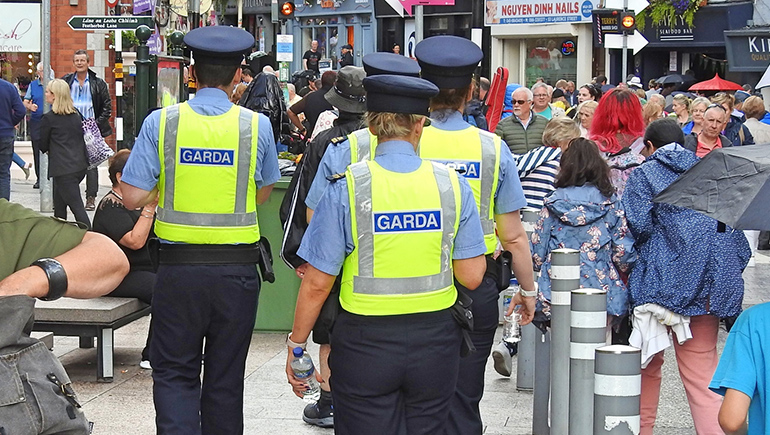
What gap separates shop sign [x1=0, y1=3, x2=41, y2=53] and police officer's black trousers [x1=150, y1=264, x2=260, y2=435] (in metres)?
23.4

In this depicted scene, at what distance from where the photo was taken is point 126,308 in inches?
305

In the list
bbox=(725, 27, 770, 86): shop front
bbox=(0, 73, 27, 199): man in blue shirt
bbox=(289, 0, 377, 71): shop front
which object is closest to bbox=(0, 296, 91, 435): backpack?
bbox=(0, 73, 27, 199): man in blue shirt

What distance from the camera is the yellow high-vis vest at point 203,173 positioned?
5289 millimetres

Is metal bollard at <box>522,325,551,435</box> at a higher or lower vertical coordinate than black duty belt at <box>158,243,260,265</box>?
lower

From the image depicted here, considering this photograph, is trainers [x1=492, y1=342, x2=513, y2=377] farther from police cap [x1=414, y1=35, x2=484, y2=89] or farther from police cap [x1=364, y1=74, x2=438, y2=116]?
police cap [x1=364, y1=74, x2=438, y2=116]

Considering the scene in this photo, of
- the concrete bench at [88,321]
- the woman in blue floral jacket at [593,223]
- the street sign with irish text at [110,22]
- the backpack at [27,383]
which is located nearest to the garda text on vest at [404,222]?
the backpack at [27,383]

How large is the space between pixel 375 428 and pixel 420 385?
0.22 m

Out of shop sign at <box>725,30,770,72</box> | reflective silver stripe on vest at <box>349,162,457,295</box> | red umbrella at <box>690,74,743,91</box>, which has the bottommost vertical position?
A: reflective silver stripe on vest at <box>349,162,457,295</box>

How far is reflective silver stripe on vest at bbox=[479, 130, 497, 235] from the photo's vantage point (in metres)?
5.14

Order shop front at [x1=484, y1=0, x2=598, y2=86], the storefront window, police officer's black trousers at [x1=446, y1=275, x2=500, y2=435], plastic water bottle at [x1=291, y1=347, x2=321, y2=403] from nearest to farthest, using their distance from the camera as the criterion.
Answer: plastic water bottle at [x1=291, y1=347, x2=321, y2=403]
police officer's black trousers at [x1=446, y1=275, x2=500, y2=435]
shop front at [x1=484, y1=0, x2=598, y2=86]
the storefront window

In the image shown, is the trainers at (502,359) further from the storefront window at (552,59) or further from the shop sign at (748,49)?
the storefront window at (552,59)

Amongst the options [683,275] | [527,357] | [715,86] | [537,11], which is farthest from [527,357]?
[537,11]

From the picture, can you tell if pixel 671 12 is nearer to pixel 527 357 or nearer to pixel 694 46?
pixel 694 46

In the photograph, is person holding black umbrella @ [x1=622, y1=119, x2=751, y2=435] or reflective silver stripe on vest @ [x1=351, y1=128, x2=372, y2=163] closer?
reflective silver stripe on vest @ [x1=351, y1=128, x2=372, y2=163]
